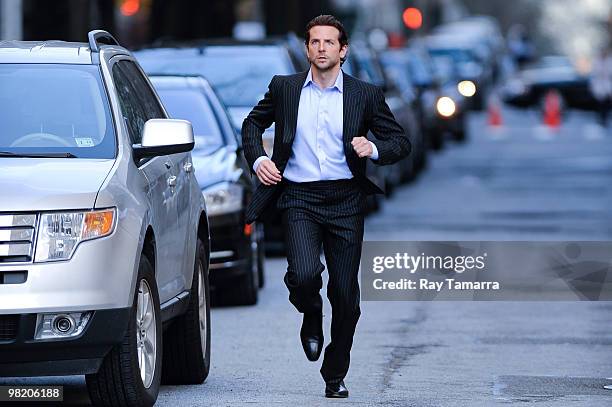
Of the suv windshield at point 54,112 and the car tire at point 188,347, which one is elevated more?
the suv windshield at point 54,112

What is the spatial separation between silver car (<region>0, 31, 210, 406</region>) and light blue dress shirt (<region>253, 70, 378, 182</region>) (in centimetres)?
53

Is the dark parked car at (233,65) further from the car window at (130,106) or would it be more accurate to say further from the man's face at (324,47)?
the man's face at (324,47)

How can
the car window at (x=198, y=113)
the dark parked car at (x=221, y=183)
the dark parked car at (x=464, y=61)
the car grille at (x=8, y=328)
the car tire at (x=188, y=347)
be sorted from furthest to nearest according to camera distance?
the dark parked car at (x=464, y=61) → the car window at (x=198, y=113) → the dark parked car at (x=221, y=183) → the car tire at (x=188, y=347) → the car grille at (x=8, y=328)

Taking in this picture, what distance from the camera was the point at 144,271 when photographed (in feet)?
27.2

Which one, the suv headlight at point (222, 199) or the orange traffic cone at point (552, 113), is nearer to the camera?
the suv headlight at point (222, 199)

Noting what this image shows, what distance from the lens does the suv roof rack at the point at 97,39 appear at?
361 inches

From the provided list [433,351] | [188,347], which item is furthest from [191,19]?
[188,347]

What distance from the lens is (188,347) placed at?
9.55 meters

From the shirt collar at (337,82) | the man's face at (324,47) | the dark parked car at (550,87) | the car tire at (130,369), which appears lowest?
the dark parked car at (550,87)

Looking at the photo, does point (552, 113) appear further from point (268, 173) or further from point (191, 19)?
point (268, 173)

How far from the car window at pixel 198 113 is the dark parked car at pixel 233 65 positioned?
7.08 feet

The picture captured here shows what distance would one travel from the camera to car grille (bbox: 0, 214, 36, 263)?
25.3 feet

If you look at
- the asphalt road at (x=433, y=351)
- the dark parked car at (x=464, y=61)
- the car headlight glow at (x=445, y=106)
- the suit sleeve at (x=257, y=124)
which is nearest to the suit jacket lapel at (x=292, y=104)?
the suit sleeve at (x=257, y=124)

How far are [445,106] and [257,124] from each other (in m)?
27.7
